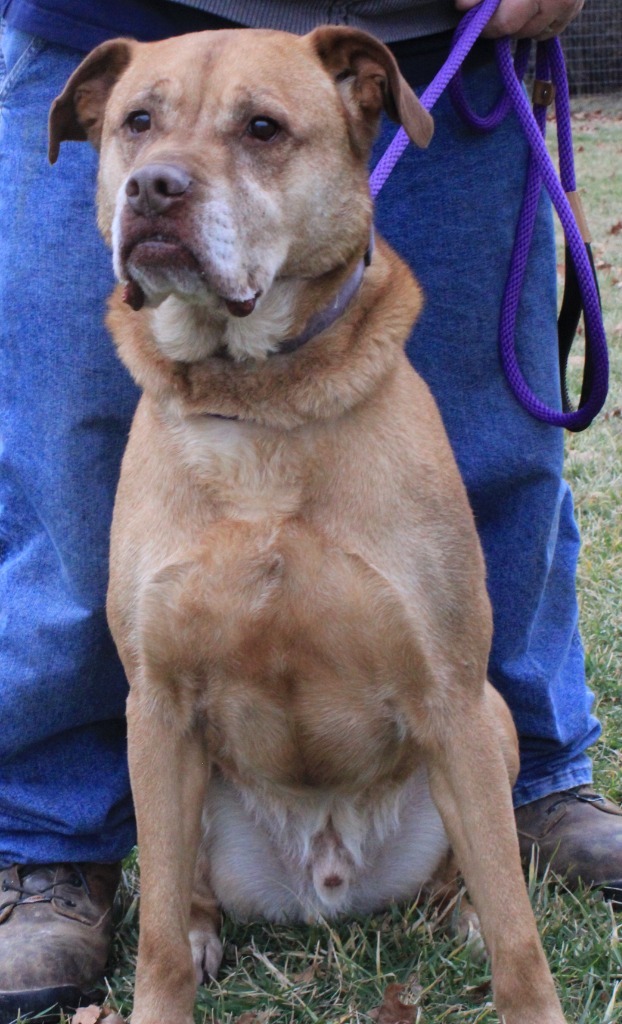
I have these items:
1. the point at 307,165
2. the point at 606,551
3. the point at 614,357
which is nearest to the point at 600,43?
the point at 614,357

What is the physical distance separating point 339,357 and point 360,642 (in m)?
0.56

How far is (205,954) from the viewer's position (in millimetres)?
2928

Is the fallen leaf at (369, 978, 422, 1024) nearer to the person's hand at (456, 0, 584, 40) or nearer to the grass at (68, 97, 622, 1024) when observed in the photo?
the grass at (68, 97, 622, 1024)

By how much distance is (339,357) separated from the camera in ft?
8.39

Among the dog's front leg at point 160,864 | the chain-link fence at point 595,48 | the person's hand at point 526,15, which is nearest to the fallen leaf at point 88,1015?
the dog's front leg at point 160,864

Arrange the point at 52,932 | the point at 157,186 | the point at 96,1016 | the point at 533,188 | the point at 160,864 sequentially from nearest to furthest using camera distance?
the point at 157,186 < the point at 160,864 < the point at 96,1016 < the point at 52,932 < the point at 533,188

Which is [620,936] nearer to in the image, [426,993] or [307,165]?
[426,993]

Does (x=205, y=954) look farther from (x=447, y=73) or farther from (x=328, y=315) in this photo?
(x=447, y=73)

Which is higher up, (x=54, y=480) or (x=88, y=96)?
(x=88, y=96)

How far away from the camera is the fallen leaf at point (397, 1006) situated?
262 cm

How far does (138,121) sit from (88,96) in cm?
25

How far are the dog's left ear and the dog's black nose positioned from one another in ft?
1.68

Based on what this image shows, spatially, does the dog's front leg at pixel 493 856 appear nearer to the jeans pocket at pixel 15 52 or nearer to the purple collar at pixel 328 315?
the purple collar at pixel 328 315

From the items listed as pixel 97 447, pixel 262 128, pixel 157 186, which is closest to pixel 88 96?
pixel 262 128
